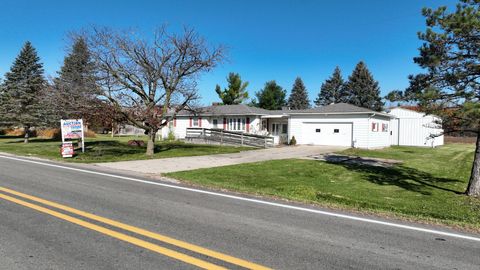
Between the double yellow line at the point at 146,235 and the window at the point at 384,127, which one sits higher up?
the window at the point at 384,127

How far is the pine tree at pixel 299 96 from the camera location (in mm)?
71438

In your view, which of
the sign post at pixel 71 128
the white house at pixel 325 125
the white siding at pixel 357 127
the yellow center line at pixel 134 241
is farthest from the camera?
the white house at pixel 325 125

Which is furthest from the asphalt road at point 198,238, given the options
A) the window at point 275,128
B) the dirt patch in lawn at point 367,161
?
the window at point 275,128

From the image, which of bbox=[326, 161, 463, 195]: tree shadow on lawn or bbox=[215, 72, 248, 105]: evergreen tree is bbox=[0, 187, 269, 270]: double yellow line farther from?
bbox=[215, 72, 248, 105]: evergreen tree

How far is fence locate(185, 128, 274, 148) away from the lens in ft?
91.6

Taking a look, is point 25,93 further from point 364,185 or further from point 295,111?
point 364,185

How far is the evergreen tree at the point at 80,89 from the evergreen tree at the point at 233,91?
4495cm

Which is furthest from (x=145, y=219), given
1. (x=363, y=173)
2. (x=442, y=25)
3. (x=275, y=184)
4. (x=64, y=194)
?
(x=363, y=173)

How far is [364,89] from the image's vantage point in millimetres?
58156

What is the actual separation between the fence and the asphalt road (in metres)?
20.4

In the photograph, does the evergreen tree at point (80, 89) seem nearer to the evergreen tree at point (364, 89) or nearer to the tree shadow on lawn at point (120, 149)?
the tree shadow on lawn at point (120, 149)

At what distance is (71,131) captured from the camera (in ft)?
65.4

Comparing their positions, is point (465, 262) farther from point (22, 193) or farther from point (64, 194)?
point (22, 193)

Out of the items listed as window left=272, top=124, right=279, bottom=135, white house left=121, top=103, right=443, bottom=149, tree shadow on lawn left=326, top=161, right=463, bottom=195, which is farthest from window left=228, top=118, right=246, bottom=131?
tree shadow on lawn left=326, top=161, right=463, bottom=195
